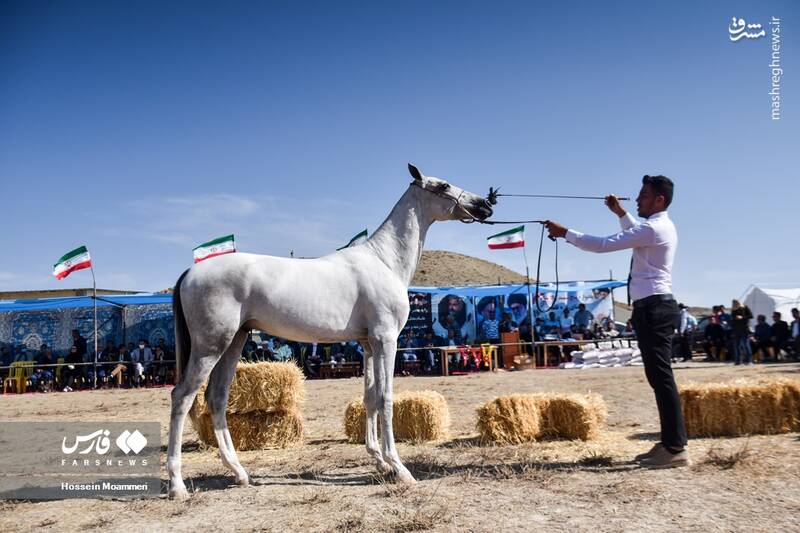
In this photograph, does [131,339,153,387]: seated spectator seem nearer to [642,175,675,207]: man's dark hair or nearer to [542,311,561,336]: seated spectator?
[542,311,561,336]: seated spectator

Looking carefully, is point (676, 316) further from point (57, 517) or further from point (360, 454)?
point (57, 517)

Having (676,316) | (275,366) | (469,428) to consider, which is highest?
(676,316)

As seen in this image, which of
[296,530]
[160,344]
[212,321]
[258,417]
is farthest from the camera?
[160,344]

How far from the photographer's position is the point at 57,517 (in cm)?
448

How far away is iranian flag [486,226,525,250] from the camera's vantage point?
23.5 m

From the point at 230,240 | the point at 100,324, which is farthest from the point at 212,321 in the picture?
the point at 100,324

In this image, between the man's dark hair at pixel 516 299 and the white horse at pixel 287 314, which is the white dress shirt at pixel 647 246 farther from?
the man's dark hair at pixel 516 299

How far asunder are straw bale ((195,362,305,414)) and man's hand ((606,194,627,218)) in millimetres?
4345

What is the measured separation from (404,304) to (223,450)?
2215 millimetres

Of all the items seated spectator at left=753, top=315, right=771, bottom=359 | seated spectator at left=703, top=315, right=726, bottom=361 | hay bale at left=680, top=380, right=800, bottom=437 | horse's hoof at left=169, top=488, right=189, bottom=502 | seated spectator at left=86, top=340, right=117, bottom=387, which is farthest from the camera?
seated spectator at left=703, top=315, right=726, bottom=361

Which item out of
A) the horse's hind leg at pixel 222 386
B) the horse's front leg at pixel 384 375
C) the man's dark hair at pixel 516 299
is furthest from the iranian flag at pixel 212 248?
the horse's front leg at pixel 384 375

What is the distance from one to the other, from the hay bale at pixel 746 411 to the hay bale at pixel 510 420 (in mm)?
1847

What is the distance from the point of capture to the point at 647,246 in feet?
18.7

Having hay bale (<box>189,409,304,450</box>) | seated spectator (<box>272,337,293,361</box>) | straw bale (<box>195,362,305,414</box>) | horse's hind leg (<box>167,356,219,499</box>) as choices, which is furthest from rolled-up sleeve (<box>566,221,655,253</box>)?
seated spectator (<box>272,337,293,361</box>)
